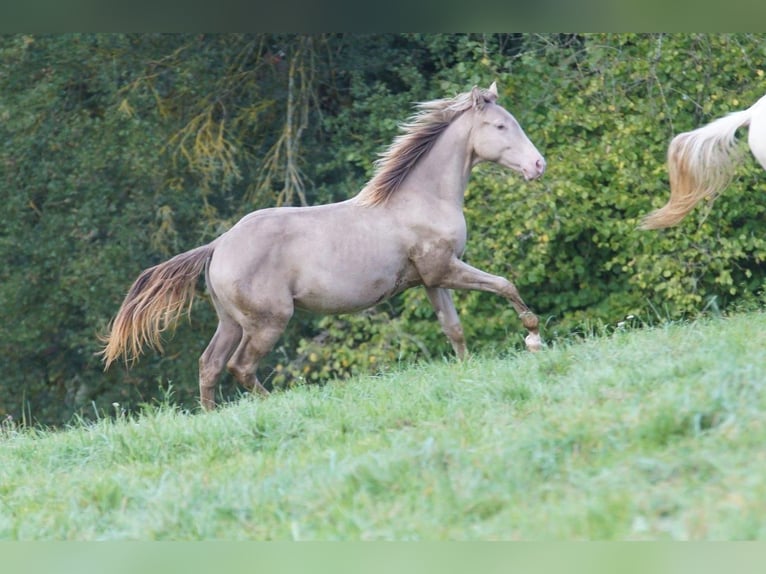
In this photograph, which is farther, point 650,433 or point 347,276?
point 347,276

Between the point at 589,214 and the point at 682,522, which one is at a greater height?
the point at 682,522

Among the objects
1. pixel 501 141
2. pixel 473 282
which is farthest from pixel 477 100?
pixel 473 282

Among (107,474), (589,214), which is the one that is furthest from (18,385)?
(107,474)

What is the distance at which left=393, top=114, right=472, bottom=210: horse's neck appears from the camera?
8312 mm

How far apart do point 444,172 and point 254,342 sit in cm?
188

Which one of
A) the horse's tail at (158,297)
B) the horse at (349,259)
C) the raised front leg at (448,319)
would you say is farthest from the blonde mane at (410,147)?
the horse's tail at (158,297)

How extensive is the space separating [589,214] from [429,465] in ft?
31.4

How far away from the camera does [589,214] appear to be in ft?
45.0

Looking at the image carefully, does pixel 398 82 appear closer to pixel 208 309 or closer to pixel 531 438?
pixel 208 309

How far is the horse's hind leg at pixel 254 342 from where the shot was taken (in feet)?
26.2

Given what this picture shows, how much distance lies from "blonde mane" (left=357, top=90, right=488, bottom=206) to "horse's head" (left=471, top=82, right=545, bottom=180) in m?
0.10

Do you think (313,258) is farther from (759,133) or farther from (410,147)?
(759,133)

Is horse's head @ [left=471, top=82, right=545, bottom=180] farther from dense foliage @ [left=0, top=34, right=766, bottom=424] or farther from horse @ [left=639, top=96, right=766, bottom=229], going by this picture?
dense foliage @ [left=0, top=34, right=766, bottom=424]

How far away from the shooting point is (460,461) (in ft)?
14.9
